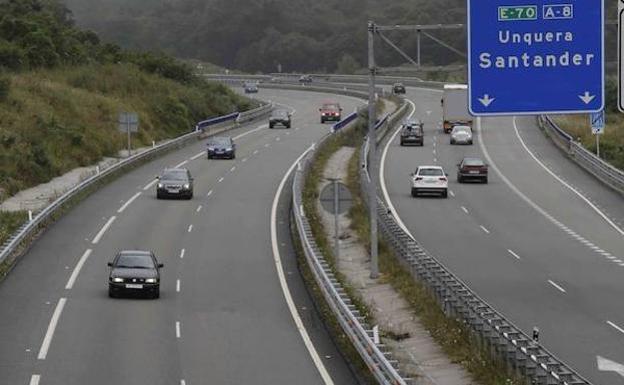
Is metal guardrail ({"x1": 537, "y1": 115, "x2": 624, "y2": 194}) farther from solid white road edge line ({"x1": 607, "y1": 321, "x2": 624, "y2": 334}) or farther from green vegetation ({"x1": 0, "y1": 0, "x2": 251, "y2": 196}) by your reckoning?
solid white road edge line ({"x1": 607, "y1": 321, "x2": 624, "y2": 334})

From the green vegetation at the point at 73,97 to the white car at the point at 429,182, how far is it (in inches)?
714

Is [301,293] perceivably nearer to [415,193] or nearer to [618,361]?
[618,361]

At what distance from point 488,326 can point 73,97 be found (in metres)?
62.0

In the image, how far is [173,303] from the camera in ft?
110

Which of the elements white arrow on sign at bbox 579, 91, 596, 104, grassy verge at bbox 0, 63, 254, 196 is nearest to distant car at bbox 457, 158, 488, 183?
grassy verge at bbox 0, 63, 254, 196

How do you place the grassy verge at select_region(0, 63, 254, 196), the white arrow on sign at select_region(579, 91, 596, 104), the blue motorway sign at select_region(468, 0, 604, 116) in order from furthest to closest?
the grassy verge at select_region(0, 63, 254, 196) < the blue motorway sign at select_region(468, 0, 604, 116) < the white arrow on sign at select_region(579, 91, 596, 104)

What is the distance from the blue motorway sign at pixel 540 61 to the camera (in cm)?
2450

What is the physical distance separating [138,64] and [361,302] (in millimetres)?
82228

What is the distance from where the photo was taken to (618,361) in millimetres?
26016

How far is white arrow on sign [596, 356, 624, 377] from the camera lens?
25039 mm

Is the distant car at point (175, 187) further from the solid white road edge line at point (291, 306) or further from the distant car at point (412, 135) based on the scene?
the distant car at point (412, 135)

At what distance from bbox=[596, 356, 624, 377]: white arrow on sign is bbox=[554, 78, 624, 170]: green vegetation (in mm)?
44585

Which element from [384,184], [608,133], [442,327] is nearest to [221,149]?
[384,184]

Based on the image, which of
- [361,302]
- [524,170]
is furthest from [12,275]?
[524,170]
